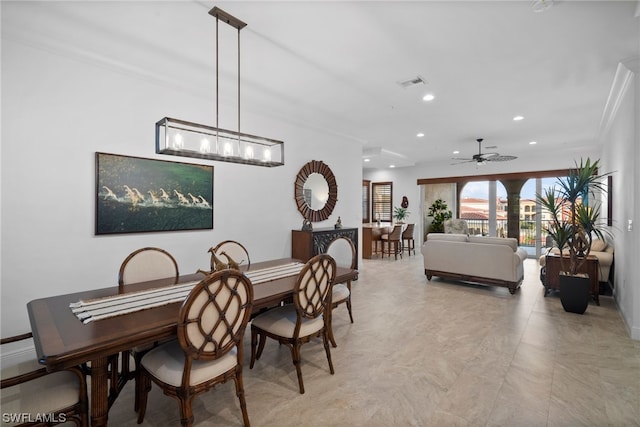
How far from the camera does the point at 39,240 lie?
2764 mm

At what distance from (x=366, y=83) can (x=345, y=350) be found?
2.89m

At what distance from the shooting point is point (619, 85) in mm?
3609

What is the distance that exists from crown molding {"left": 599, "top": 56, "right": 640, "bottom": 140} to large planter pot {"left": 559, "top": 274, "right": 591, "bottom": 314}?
2.30 metres

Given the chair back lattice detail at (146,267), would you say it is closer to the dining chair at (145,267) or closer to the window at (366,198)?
the dining chair at (145,267)

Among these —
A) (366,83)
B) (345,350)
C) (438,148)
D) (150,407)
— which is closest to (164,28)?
(366,83)

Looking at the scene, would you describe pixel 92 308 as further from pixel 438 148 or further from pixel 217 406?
pixel 438 148

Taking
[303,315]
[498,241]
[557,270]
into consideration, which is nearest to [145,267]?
[303,315]

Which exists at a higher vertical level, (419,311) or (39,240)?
(39,240)

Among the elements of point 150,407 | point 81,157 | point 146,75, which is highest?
point 146,75

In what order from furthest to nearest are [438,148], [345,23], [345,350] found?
[438,148]
[345,350]
[345,23]

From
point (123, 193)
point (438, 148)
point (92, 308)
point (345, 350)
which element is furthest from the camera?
point (438, 148)

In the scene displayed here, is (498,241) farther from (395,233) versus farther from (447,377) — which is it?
(395,233)

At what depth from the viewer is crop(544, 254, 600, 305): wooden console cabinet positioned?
14.6ft

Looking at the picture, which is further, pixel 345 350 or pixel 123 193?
pixel 123 193
